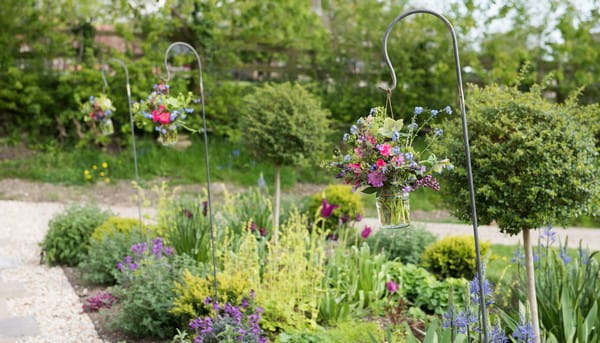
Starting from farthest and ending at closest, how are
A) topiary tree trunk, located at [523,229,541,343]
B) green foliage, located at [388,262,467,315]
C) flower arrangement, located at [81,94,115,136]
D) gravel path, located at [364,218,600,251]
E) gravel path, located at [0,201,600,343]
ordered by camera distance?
gravel path, located at [364,218,600,251] → flower arrangement, located at [81,94,115,136] → green foliage, located at [388,262,467,315] → gravel path, located at [0,201,600,343] → topiary tree trunk, located at [523,229,541,343]

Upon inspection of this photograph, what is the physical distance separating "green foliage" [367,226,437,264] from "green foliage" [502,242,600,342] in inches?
66.9

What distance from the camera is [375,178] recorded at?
106 inches

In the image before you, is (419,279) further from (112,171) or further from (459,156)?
(112,171)

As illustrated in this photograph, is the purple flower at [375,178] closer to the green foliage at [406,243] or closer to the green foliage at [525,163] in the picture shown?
the green foliage at [525,163]

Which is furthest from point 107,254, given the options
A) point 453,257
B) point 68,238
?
point 453,257

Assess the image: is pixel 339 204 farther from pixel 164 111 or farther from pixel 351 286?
pixel 164 111

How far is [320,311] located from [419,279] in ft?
3.11

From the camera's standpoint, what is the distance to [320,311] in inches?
171

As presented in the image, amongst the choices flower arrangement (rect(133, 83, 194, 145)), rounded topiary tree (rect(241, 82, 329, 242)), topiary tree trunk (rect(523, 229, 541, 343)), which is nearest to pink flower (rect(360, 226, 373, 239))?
rounded topiary tree (rect(241, 82, 329, 242))

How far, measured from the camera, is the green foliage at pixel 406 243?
5880 millimetres

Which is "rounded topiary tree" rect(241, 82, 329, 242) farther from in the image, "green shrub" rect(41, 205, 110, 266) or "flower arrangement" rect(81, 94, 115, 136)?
"green shrub" rect(41, 205, 110, 266)

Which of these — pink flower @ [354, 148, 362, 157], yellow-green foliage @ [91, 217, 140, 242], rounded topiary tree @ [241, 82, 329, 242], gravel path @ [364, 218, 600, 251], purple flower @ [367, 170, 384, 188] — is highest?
rounded topiary tree @ [241, 82, 329, 242]

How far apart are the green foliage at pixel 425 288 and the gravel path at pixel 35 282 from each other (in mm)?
767

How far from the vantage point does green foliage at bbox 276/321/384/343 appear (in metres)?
3.77
